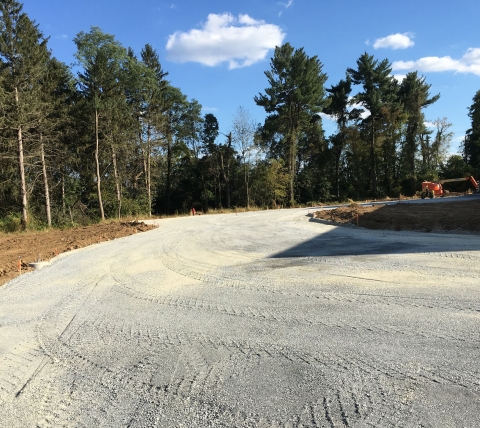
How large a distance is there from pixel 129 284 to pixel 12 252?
9286 mm

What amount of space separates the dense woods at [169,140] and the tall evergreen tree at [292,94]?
0.56 ft

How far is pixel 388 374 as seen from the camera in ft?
10.7

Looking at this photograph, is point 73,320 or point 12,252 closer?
point 73,320

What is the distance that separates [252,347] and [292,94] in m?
44.2

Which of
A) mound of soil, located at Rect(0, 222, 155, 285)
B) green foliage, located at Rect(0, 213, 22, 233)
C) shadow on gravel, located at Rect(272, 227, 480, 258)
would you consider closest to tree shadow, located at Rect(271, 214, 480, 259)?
shadow on gravel, located at Rect(272, 227, 480, 258)

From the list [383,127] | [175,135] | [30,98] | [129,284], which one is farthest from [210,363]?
[383,127]

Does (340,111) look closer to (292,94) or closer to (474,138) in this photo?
(292,94)

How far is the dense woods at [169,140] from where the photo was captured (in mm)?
26078

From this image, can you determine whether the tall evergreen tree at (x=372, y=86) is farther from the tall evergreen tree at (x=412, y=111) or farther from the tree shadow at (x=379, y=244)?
the tree shadow at (x=379, y=244)

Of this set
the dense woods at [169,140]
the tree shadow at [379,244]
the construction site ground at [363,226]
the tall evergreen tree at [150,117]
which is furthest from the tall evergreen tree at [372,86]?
the tree shadow at [379,244]

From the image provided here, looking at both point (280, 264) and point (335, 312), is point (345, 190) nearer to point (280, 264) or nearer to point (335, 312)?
point (280, 264)

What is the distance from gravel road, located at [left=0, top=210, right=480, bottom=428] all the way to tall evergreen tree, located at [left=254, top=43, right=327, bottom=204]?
117ft

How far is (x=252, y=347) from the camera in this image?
404cm

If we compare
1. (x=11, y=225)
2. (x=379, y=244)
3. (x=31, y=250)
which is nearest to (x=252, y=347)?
(x=379, y=244)
